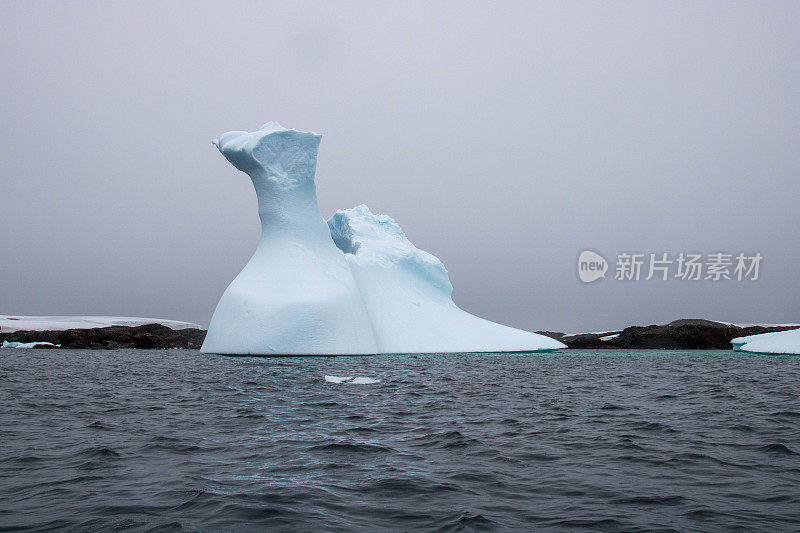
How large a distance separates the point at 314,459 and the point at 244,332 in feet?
62.6

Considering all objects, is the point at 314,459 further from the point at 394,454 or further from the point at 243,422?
the point at 243,422

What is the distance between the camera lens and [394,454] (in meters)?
6.24

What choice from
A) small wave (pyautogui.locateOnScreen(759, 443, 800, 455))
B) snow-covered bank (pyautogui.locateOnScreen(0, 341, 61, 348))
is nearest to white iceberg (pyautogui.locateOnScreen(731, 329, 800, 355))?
small wave (pyautogui.locateOnScreen(759, 443, 800, 455))

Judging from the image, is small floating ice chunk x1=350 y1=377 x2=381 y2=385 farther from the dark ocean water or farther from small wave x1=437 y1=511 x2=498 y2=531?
small wave x1=437 y1=511 x2=498 y2=531

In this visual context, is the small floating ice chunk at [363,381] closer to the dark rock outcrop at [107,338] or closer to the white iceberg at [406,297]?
the white iceberg at [406,297]

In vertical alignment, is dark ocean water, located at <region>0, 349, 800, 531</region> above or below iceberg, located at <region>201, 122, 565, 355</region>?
below

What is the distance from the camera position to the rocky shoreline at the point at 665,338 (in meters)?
58.1

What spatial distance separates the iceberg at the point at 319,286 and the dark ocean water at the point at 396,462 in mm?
12376

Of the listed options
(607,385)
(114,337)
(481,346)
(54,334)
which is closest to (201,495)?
(607,385)

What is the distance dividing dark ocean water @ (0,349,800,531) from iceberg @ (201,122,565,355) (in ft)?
40.6

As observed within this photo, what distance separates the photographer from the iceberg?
958 inches

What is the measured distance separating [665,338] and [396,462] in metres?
61.5

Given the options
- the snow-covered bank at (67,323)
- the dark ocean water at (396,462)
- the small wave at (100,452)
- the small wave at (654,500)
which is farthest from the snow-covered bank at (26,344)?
the small wave at (654,500)

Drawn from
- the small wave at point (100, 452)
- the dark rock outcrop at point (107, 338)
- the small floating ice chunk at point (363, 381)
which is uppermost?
the small floating ice chunk at point (363, 381)
